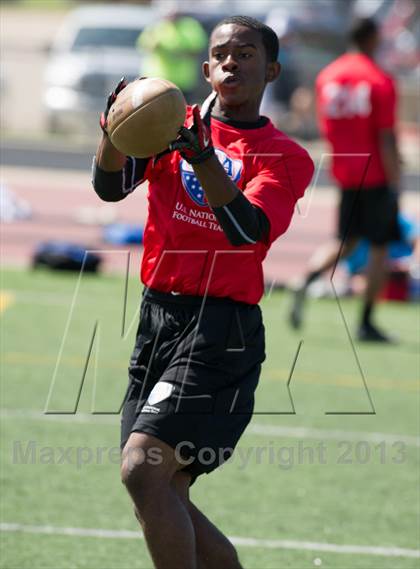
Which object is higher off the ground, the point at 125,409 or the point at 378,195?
the point at 125,409

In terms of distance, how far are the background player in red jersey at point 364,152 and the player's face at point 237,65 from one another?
18.7 feet

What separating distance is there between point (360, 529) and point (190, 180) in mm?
2257

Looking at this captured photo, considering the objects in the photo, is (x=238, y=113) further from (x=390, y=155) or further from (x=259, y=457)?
(x=390, y=155)

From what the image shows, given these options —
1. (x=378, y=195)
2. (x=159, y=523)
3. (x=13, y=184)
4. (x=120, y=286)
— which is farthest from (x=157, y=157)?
(x=13, y=184)

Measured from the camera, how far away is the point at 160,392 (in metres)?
4.33

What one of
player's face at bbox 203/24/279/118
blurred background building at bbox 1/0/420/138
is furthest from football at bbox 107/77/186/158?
blurred background building at bbox 1/0/420/138

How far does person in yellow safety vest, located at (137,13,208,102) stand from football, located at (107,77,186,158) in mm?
14190

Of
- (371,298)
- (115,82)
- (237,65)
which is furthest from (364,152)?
(115,82)

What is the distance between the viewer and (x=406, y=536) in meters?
5.88

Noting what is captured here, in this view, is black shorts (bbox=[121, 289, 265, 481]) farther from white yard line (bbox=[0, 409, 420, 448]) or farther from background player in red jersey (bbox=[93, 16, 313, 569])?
white yard line (bbox=[0, 409, 420, 448])

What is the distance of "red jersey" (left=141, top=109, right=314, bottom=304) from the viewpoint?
4.40m

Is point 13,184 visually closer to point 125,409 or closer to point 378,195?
point 378,195

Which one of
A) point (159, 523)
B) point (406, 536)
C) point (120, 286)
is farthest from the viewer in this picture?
point (120, 286)

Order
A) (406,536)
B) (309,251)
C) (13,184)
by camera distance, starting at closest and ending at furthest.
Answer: (406,536), (309,251), (13,184)
